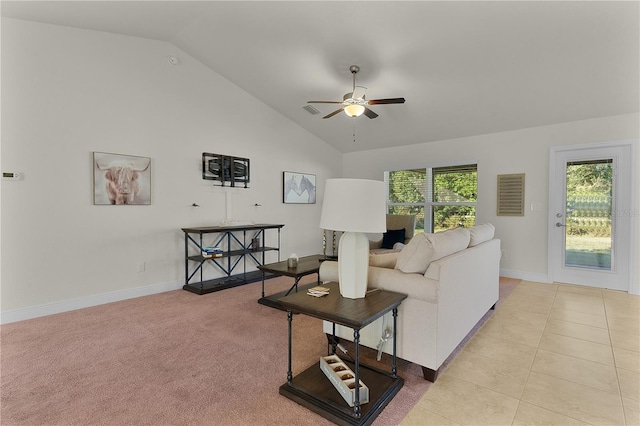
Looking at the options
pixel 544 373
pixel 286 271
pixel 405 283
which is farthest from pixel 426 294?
pixel 286 271

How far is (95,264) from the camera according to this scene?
3.58 metres

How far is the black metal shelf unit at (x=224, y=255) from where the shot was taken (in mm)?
4191

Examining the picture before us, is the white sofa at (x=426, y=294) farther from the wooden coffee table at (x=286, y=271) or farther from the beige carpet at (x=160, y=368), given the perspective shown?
the wooden coffee table at (x=286, y=271)

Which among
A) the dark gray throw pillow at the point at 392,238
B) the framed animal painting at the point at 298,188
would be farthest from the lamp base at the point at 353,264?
the framed animal painting at the point at 298,188

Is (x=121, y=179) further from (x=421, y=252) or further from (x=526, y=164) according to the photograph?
(x=526, y=164)

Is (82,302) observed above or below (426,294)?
below

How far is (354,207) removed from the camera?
181 centimetres

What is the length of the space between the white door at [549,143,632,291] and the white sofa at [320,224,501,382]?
3091 mm

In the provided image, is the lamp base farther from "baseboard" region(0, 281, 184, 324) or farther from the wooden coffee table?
"baseboard" region(0, 281, 184, 324)

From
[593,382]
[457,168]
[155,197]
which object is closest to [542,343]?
[593,382]

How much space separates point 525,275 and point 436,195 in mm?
1942

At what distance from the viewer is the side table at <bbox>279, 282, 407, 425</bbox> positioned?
1.61m

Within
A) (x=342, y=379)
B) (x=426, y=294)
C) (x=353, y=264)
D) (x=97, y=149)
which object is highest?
(x=97, y=149)

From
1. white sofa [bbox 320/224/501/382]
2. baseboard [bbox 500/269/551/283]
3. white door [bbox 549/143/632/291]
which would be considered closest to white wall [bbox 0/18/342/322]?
white sofa [bbox 320/224/501/382]
